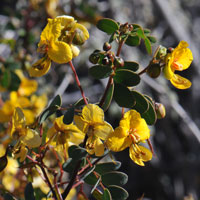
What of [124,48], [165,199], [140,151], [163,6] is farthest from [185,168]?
[140,151]

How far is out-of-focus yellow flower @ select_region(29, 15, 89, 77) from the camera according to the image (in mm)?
781

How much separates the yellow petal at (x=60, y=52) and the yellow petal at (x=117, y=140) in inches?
7.9

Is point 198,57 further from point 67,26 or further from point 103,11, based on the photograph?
point 67,26

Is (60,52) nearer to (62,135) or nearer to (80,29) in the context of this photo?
(80,29)

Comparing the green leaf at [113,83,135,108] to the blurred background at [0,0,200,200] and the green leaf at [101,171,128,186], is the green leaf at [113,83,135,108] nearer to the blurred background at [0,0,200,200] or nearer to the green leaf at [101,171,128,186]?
the green leaf at [101,171,128,186]

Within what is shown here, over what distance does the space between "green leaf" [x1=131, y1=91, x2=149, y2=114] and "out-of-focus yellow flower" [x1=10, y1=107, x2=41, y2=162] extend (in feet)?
0.80

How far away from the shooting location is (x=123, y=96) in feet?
2.62

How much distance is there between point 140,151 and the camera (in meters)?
0.80

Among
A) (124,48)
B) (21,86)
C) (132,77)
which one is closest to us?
(132,77)

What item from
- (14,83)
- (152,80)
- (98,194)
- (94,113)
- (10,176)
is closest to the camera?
(94,113)

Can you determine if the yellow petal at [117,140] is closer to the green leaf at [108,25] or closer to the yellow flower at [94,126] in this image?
the yellow flower at [94,126]

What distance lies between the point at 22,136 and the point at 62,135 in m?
0.11

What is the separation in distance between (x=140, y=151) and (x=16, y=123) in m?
0.31

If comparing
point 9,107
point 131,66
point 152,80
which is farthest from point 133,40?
point 152,80
